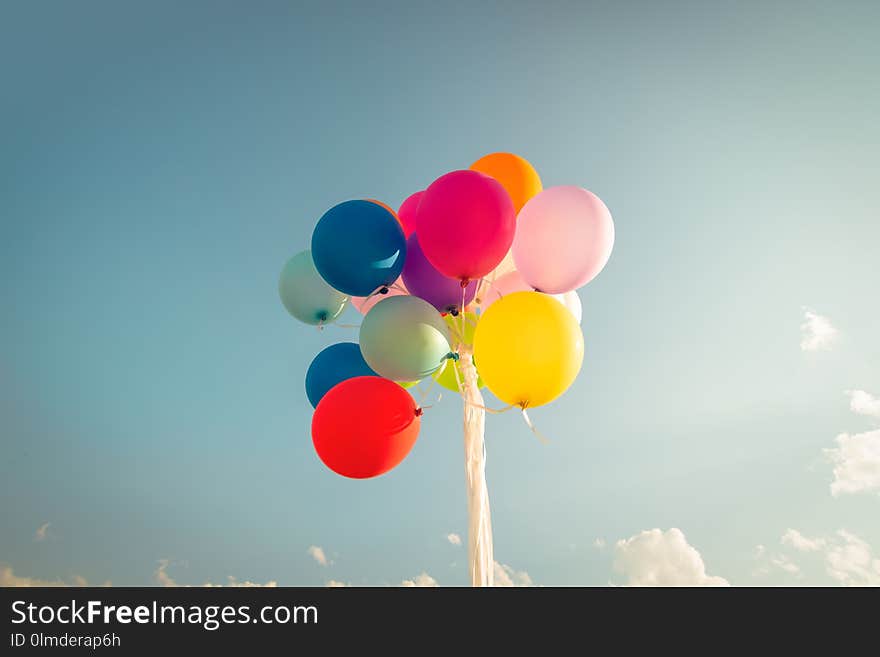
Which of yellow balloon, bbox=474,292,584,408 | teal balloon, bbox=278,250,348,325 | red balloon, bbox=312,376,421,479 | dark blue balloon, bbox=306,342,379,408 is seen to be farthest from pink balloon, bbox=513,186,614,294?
teal balloon, bbox=278,250,348,325

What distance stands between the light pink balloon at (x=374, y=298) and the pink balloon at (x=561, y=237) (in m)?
0.64

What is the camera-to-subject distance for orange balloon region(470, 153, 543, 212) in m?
3.07

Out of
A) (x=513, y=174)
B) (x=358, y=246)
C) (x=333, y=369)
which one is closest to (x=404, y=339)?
(x=358, y=246)

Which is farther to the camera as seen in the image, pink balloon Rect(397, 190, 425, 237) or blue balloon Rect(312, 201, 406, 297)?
pink balloon Rect(397, 190, 425, 237)

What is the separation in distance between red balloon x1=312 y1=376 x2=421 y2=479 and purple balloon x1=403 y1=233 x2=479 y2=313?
21.4 inches

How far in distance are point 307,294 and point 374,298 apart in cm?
38

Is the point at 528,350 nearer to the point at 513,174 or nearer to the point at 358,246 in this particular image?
the point at 358,246

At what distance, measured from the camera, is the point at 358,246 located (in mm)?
2621

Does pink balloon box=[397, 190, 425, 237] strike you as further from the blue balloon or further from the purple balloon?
the blue balloon
